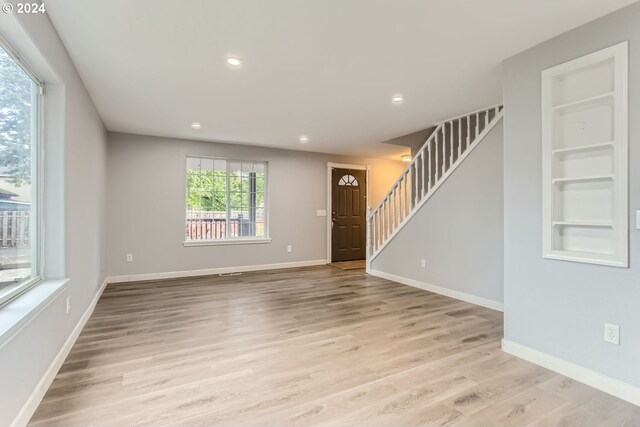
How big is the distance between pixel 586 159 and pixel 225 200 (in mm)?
5161

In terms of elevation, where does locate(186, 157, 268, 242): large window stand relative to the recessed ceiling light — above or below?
below

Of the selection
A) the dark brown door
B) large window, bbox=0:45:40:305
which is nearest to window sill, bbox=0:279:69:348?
large window, bbox=0:45:40:305

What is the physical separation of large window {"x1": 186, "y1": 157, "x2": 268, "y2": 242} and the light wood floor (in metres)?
2.11

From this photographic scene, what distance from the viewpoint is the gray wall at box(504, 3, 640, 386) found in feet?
6.28

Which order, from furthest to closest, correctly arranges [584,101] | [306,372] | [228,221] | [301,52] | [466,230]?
[228,221] < [466,230] < [301,52] < [306,372] < [584,101]

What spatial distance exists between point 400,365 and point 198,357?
1557 millimetres

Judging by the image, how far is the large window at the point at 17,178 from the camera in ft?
5.61

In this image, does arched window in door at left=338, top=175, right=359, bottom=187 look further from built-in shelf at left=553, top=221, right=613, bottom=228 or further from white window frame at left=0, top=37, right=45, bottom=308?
white window frame at left=0, top=37, right=45, bottom=308

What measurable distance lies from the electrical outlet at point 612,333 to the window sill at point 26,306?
10.8 ft

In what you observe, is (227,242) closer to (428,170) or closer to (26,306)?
(428,170)

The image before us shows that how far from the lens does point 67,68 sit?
8.11 feet

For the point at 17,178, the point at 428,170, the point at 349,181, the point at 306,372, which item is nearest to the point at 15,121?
the point at 17,178

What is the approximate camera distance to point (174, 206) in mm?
5414

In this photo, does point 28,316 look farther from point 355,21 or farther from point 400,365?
point 355,21
